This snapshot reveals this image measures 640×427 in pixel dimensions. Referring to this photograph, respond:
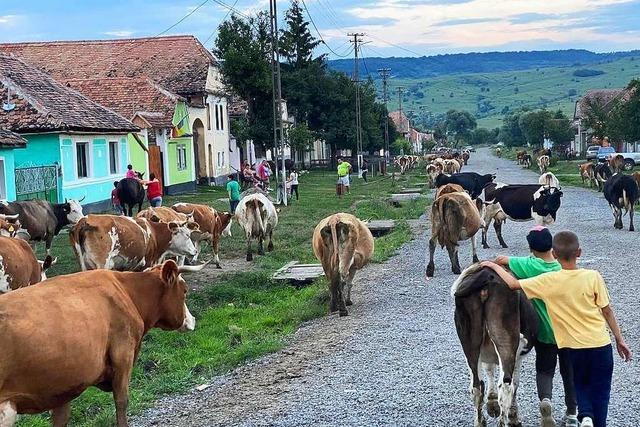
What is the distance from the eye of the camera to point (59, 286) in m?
6.65

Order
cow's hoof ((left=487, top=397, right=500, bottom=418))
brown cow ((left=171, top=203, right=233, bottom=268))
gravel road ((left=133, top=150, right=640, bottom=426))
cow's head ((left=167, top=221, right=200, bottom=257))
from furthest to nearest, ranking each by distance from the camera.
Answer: brown cow ((left=171, top=203, right=233, bottom=268)), cow's head ((left=167, top=221, right=200, bottom=257)), gravel road ((left=133, top=150, right=640, bottom=426)), cow's hoof ((left=487, top=397, right=500, bottom=418))

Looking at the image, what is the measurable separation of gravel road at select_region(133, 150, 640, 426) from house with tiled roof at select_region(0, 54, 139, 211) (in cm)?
1467

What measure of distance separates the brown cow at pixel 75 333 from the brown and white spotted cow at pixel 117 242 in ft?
21.8

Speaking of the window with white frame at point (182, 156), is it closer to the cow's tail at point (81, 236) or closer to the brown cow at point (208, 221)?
the brown cow at point (208, 221)

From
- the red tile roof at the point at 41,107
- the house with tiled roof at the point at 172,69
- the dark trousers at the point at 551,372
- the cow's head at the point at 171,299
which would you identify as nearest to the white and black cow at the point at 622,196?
the red tile roof at the point at 41,107

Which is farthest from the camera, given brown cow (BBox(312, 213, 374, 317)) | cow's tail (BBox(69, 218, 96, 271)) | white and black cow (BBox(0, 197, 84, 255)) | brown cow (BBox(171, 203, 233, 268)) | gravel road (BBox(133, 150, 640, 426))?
brown cow (BBox(171, 203, 233, 268))

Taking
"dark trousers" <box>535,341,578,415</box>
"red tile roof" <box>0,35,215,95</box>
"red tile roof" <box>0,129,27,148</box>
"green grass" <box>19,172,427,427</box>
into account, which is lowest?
"green grass" <box>19,172,427,427</box>

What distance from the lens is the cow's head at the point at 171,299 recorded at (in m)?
7.55

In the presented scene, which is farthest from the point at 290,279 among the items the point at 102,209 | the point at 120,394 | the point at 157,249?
the point at 102,209

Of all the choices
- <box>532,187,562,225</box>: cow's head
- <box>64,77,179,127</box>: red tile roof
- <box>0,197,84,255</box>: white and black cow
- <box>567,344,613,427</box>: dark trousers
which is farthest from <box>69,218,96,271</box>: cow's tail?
<box>64,77,179,127</box>: red tile roof

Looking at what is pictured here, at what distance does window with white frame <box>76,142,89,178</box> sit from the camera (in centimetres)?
3036

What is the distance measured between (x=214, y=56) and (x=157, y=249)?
3684cm

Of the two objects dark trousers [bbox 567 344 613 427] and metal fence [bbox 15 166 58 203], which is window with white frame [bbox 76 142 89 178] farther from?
dark trousers [bbox 567 344 613 427]

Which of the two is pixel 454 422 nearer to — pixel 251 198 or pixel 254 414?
pixel 254 414
